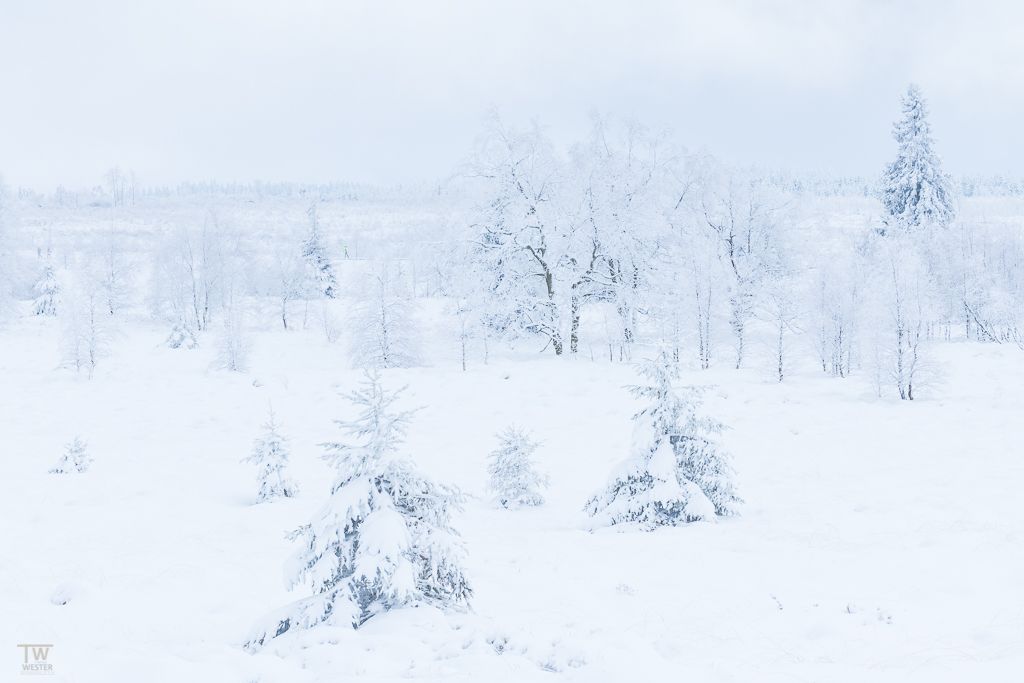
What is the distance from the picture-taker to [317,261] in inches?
2018

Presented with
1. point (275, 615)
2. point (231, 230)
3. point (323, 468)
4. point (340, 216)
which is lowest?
point (323, 468)

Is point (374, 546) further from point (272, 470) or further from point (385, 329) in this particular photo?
point (385, 329)

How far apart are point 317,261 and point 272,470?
4456 centimetres

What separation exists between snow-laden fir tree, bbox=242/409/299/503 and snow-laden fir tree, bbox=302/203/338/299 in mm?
40970

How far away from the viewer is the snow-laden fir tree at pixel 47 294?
139ft

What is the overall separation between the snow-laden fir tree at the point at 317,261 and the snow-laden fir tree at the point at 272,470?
40970mm

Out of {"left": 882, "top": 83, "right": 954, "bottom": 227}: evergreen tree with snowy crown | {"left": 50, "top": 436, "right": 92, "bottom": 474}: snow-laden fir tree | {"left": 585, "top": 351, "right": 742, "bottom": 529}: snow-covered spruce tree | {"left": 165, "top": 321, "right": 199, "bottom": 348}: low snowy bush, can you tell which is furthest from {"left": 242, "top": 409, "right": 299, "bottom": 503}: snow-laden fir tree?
{"left": 882, "top": 83, "right": 954, "bottom": 227}: evergreen tree with snowy crown

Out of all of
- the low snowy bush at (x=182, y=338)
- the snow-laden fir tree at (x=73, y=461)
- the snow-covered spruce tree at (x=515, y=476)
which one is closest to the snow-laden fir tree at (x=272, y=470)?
the snow-covered spruce tree at (x=515, y=476)

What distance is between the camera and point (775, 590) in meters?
5.41

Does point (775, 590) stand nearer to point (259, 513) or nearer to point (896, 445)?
point (259, 513)

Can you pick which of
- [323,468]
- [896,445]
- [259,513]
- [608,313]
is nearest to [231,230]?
[608,313]

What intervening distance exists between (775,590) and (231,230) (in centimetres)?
4730

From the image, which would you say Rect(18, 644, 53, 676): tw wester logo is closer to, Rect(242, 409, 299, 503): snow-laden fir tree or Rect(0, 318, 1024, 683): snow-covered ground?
Rect(0, 318, 1024, 683): snow-covered ground

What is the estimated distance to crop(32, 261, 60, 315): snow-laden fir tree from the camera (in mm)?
42312
